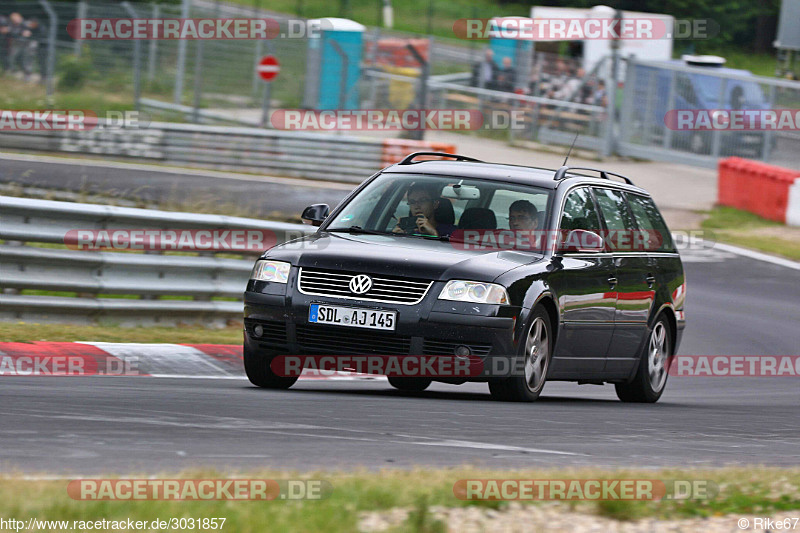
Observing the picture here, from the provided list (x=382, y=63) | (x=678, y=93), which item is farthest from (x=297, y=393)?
(x=382, y=63)

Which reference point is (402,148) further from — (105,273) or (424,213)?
(424,213)

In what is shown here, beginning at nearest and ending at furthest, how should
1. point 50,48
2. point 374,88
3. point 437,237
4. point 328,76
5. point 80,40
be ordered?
point 437,237 < point 50,48 < point 80,40 < point 328,76 < point 374,88

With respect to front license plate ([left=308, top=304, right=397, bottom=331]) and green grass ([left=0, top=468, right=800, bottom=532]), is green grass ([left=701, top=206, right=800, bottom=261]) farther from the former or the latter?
green grass ([left=0, top=468, right=800, bottom=532])

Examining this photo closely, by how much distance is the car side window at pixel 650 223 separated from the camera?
10.6 metres

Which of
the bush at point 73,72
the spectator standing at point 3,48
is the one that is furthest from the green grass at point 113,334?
the bush at point 73,72

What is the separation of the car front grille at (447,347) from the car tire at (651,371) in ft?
8.47

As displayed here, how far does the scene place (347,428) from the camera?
259 inches

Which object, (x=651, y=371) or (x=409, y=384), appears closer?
(x=409, y=384)

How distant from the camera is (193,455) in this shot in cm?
545

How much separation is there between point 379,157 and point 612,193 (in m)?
16.3

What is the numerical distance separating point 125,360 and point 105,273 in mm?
1520

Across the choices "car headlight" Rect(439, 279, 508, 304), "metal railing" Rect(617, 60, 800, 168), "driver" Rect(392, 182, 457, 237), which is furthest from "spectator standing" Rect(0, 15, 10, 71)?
"car headlight" Rect(439, 279, 508, 304)

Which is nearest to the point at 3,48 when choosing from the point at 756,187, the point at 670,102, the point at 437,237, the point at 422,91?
the point at 422,91

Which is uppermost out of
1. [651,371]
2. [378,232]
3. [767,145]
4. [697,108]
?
[378,232]
